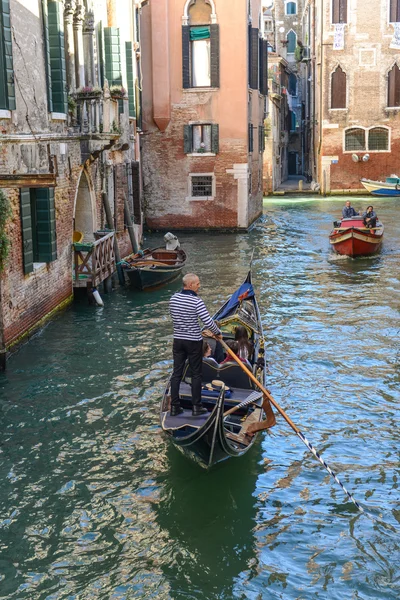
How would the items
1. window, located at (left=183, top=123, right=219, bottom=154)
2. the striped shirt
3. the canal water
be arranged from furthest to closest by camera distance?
window, located at (left=183, top=123, right=219, bottom=154), the striped shirt, the canal water

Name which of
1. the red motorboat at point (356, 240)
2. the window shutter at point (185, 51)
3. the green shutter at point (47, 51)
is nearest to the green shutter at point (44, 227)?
the green shutter at point (47, 51)

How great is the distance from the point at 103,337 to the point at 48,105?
3223 mm

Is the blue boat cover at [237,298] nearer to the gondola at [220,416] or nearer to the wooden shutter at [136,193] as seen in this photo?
the gondola at [220,416]

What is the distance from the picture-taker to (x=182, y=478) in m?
6.62

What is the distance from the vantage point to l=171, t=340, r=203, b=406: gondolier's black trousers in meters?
6.81

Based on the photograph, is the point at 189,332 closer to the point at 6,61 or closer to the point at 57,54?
the point at 6,61

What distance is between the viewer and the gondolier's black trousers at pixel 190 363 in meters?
6.81

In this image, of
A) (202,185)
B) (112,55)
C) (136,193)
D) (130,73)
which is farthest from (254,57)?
(112,55)

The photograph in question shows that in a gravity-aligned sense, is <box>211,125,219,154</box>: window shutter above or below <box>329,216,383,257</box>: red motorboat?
above

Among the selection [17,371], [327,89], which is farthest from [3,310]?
[327,89]

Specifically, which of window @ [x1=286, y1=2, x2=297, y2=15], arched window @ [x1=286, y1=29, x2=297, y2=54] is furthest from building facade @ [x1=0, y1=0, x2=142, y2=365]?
window @ [x1=286, y1=2, x2=297, y2=15]

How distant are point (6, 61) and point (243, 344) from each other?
412cm

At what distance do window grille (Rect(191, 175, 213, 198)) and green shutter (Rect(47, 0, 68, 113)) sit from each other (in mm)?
10255

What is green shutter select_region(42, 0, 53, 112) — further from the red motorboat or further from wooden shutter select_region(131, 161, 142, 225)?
the red motorboat
